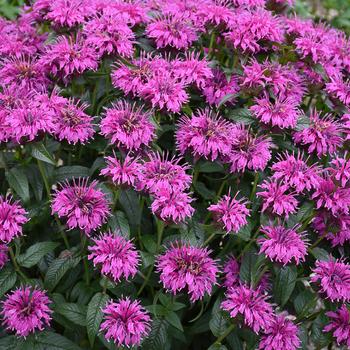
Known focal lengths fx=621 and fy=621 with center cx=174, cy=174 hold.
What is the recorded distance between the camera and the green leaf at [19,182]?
222cm

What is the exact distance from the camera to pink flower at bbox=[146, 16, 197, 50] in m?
2.50

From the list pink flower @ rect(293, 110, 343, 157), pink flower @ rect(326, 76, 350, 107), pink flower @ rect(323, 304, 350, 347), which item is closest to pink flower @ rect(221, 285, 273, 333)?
pink flower @ rect(323, 304, 350, 347)

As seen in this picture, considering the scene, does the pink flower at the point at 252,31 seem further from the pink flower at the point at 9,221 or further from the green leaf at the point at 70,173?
the pink flower at the point at 9,221

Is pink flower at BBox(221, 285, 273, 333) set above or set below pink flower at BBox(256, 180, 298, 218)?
below

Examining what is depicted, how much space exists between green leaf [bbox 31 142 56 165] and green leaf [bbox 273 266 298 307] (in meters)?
0.90

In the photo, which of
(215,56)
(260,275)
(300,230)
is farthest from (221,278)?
(215,56)

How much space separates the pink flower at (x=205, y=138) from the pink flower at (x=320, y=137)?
309 millimetres

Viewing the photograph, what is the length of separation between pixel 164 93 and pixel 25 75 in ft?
1.92

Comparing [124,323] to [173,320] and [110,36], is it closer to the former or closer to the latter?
[173,320]

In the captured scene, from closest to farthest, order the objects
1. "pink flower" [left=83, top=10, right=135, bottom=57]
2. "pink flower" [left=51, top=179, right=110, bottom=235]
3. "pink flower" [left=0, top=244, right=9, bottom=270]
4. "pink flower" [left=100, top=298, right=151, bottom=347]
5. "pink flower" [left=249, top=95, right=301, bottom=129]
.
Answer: "pink flower" [left=100, top=298, right=151, bottom=347] → "pink flower" [left=51, top=179, right=110, bottom=235] → "pink flower" [left=0, top=244, right=9, bottom=270] → "pink flower" [left=249, top=95, right=301, bottom=129] → "pink flower" [left=83, top=10, right=135, bottom=57]

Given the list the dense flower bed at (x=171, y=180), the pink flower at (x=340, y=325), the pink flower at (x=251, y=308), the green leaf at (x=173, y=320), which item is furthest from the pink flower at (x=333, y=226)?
the green leaf at (x=173, y=320)

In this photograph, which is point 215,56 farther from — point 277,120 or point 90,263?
point 90,263

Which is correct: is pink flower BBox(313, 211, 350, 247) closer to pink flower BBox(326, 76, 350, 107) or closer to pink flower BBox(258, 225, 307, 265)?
pink flower BBox(258, 225, 307, 265)

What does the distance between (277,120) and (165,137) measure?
519mm
